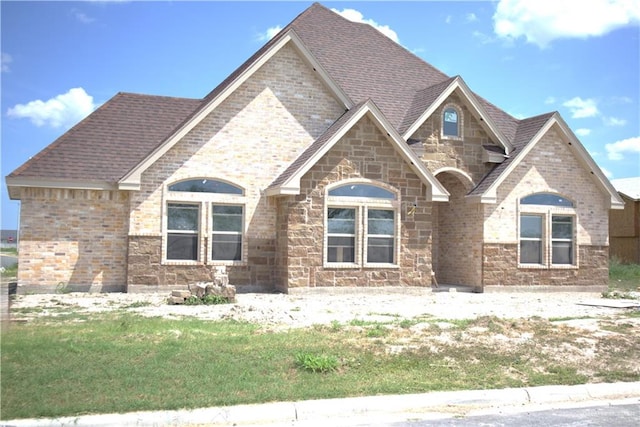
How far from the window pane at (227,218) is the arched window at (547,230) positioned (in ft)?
32.1

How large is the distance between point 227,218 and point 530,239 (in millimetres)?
10659

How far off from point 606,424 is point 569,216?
57.0 ft

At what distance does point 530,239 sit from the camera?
2377 centimetres

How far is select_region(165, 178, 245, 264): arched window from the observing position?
20.4 m

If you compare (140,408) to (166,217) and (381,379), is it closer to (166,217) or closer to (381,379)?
(381,379)

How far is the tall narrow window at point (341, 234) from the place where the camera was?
2062 cm

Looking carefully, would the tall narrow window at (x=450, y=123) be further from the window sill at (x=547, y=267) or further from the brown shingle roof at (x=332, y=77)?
the window sill at (x=547, y=267)

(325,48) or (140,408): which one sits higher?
(325,48)

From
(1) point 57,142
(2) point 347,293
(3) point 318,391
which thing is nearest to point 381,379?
(3) point 318,391

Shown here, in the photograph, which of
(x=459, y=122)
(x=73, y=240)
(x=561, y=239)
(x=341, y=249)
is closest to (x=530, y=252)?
(x=561, y=239)

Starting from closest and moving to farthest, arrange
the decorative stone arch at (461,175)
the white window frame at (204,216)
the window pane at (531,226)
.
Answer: the white window frame at (204,216) → the decorative stone arch at (461,175) → the window pane at (531,226)

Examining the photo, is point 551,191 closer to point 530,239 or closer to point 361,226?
point 530,239

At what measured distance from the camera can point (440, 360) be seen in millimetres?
10266

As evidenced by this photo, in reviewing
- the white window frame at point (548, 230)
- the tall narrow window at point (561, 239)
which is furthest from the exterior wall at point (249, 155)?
Result: the tall narrow window at point (561, 239)
